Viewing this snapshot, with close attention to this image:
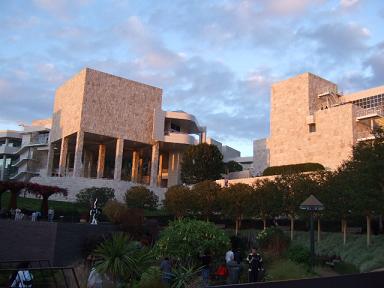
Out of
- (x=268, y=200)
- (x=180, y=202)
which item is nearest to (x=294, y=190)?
(x=268, y=200)

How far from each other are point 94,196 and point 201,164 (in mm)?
15540

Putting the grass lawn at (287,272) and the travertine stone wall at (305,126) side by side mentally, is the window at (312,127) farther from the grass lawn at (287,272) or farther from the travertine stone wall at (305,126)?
the grass lawn at (287,272)

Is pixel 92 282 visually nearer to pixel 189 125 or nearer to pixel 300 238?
pixel 300 238

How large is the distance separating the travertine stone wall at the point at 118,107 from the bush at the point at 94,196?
34.8 feet

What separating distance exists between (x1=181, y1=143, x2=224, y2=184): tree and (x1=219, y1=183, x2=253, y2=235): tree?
19.4 meters

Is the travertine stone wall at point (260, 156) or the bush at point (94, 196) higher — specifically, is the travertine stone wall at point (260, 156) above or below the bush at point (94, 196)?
above

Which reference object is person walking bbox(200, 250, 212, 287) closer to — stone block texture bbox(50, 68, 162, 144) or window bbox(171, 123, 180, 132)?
stone block texture bbox(50, 68, 162, 144)

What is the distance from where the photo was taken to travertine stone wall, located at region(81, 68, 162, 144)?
204ft

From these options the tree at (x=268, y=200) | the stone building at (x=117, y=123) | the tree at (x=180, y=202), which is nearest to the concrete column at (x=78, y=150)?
the stone building at (x=117, y=123)

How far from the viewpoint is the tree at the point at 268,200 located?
36.7 metres

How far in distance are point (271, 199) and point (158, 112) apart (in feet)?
110

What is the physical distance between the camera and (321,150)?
2037 inches

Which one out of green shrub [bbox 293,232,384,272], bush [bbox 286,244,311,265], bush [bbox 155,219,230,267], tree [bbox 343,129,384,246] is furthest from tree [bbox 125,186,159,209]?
bush [bbox 155,219,230,267]

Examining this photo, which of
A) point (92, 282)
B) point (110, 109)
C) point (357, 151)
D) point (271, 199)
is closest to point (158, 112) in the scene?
point (110, 109)
